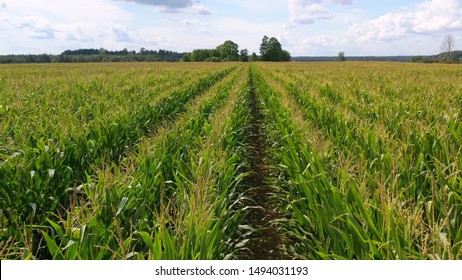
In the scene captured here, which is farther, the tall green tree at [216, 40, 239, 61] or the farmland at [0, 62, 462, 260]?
the tall green tree at [216, 40, 239, 61]

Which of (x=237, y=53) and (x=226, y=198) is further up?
(x=237, y=53)

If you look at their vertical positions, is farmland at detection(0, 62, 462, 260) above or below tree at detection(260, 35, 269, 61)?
below

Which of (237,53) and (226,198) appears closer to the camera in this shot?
(226,198)

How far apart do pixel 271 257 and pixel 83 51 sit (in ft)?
532

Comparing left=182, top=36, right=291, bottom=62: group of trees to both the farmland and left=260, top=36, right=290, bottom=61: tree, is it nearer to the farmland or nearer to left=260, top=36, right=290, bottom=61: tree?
left=260, top=36, right=290, bottom=61: tree

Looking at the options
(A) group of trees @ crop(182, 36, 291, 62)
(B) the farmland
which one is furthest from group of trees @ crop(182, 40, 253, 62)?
(B) the farmland

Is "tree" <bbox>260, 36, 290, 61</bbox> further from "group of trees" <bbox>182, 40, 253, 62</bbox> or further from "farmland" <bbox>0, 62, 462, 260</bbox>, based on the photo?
"farmland" <bbox>0, 62, 462, 260</bbox>

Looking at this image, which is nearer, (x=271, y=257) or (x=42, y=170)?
(x=271, y=257)

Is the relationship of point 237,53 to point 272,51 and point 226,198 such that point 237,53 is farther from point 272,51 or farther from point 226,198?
point 226,198

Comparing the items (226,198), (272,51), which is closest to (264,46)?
(272,51)
